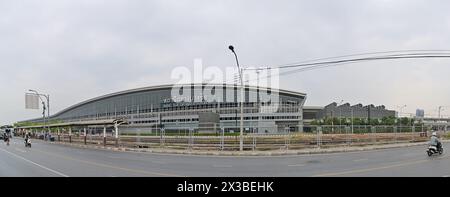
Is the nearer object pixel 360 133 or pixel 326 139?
pixel 326 139

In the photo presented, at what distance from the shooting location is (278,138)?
117 feet

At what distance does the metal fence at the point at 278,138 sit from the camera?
106 feet

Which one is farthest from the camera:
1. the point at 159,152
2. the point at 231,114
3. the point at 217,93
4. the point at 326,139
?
the point at 217,93

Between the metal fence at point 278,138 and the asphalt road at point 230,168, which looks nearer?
the asphalt road at point 230,168

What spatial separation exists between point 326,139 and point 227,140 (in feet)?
33.6

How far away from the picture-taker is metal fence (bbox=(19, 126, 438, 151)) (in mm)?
32438

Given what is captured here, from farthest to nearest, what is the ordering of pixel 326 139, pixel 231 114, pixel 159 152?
pixel 231 114
pixel 326 139
pixel 159 152

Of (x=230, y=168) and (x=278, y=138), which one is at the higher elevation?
(x=230, y=168)

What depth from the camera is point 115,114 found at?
13600 cm

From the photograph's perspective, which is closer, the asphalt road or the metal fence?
the asphalt road

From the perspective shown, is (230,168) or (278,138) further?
(278,138)
